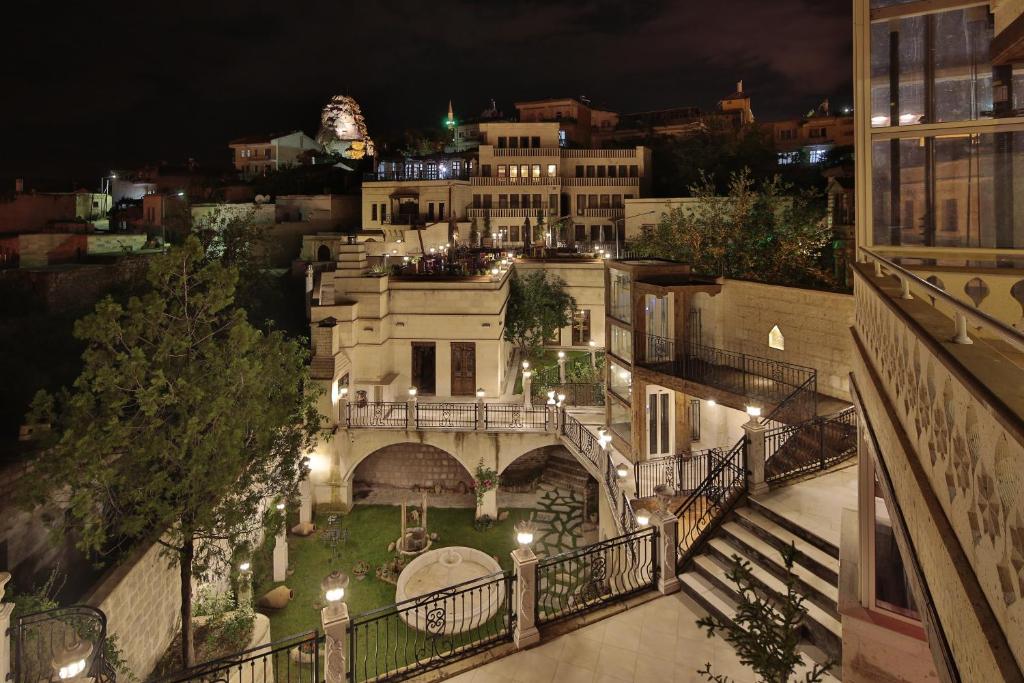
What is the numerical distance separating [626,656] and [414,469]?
1511 cm

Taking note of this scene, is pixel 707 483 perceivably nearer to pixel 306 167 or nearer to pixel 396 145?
pixel 306 167

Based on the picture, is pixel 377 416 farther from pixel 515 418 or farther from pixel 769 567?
pixel 769 567

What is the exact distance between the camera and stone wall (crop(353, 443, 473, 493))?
21906 millimetres

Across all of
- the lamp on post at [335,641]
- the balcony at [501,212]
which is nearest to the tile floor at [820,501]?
the lamp on post at [335,641]

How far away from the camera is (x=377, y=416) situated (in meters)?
19.7

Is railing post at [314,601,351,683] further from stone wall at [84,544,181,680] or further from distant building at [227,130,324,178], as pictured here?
distant building at [227,130,324,178]

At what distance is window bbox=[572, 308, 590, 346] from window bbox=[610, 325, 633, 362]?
8.76 m

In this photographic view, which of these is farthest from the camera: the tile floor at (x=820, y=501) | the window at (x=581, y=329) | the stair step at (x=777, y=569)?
the window at (x=581, y=329)

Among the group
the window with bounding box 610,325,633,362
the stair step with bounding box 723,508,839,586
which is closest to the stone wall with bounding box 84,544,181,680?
the stair step with bounding box 723,508,839,586

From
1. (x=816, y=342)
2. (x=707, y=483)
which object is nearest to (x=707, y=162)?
(x=816, y=342)

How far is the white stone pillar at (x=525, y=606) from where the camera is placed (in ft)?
26.9

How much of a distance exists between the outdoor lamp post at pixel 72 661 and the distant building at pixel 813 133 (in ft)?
163

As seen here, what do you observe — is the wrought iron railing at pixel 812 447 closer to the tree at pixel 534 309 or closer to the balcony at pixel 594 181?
the tree at pixel 534 309

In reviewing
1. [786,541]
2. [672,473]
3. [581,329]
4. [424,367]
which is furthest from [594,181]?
[786,541]
